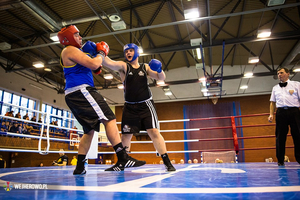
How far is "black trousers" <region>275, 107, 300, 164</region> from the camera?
2.58m

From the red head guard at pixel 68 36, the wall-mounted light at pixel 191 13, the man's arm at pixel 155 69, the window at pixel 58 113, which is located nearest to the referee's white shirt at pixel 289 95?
the man's arm at pixel 155 69

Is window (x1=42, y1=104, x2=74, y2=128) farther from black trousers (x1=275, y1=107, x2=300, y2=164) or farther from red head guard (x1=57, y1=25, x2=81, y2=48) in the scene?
black trousers (x1=275, y1=107, x2=300, y2=164)

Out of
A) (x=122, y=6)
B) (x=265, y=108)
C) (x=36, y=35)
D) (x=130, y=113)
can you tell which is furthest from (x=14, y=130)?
(x=265, y=108)

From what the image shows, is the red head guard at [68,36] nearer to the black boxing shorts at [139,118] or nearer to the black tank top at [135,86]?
the black tank top at [135,86]

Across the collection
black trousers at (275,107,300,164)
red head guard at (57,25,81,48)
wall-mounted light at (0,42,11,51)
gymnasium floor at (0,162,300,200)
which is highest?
wall-mounted light at (0,42,11,51)

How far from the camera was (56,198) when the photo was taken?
31.7 inches

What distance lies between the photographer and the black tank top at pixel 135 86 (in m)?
2.28

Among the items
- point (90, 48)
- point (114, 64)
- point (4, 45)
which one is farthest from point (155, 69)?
point (4, 45)

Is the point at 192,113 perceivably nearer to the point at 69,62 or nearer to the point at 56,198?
the point at 69,62

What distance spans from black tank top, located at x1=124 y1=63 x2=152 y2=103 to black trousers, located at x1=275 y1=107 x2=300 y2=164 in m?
1.65

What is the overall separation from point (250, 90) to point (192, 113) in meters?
3.66

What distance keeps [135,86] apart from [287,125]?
74.4 inches

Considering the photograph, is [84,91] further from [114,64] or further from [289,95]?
[289,95]

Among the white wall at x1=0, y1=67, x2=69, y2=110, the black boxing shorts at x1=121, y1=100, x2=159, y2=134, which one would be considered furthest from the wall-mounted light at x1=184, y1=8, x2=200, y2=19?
the white wall at x1=0, y1=67, x2=69, y2=110
